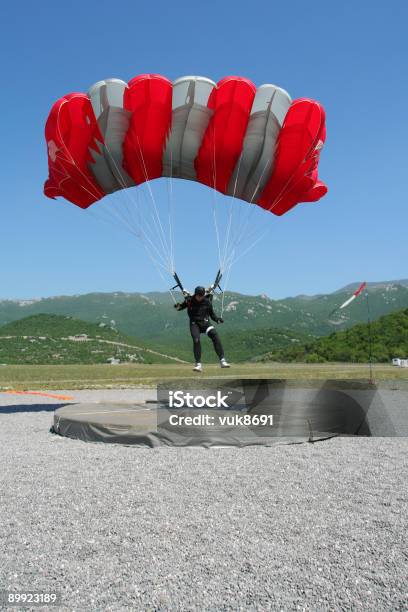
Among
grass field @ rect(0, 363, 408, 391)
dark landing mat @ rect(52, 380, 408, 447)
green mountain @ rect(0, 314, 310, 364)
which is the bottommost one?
green mountain @ rect(0, 314, 310, 364)

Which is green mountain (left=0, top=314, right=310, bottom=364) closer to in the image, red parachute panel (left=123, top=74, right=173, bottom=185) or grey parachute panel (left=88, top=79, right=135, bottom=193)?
grey parachute panel (left=88, top=79, right=135, bottom=193)

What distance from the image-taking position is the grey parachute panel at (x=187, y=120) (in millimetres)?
10688

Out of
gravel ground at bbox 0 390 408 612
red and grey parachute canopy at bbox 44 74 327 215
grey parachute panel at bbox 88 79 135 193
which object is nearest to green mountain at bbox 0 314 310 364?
grey parachute panel at bbox 88 79 135 193

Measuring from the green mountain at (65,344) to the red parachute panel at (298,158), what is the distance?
227 ft

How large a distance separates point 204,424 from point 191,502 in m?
3.21

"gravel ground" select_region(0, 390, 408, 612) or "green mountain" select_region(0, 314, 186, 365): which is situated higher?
"gravel ground" select_region(0, 390, 408, 612)

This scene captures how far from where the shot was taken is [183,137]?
37.6 feet

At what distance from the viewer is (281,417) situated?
8906 millimetres

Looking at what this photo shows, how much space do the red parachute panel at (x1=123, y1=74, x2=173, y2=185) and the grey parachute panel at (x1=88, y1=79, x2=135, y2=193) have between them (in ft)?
0.45

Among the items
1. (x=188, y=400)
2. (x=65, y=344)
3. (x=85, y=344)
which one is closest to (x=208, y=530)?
(x=188, y=400)

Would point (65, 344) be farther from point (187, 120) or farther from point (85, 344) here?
point (187, 120)

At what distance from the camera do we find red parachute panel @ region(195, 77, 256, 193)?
1081 centimetres

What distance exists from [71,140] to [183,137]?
247 cm

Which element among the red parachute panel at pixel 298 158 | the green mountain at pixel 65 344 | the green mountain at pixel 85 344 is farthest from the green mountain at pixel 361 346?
the red parachute panel at pixel 298 158
